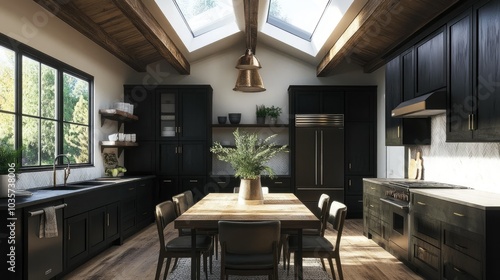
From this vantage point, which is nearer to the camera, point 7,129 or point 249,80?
point 7,129

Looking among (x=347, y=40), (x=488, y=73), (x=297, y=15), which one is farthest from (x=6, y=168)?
(x=297, y=15)

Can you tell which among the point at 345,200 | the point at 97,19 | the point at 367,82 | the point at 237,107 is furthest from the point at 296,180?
the point at 97,19

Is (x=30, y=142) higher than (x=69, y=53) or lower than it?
lower

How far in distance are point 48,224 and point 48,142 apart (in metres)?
1.61

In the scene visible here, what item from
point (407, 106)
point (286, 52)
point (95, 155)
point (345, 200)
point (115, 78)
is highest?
point (286, 52)

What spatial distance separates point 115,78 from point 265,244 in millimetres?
5193

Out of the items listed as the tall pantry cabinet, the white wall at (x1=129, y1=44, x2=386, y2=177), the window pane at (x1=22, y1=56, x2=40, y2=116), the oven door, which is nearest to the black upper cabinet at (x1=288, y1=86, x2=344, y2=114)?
the white wall at (x1=129, y1=44, x2=386, y2=177)

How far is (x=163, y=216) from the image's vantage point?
10.7 ft

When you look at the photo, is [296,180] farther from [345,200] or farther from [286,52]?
[286,52]

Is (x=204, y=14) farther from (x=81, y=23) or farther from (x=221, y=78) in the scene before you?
(x=81, y=23)

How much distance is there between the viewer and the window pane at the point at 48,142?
14.6 ft

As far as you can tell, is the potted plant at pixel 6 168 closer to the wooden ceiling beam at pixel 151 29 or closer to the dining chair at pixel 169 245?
the dining chair at pixel 169 245

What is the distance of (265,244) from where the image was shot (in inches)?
104

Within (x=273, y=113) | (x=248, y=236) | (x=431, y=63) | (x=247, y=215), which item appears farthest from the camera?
(x=273, y=113)
